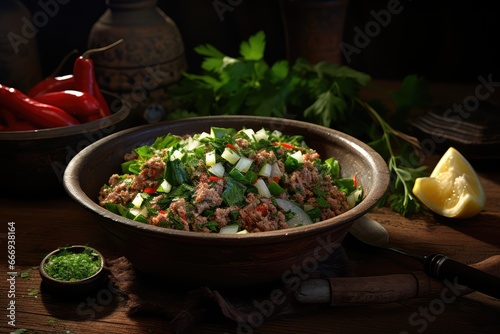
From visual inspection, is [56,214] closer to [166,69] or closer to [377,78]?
[166,69]

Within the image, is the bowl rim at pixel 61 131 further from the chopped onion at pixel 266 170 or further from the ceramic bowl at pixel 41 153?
the chopped onion at pixel 266 170

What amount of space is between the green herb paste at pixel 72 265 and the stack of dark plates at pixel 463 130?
1.74 metres

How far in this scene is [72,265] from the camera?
1.94 m

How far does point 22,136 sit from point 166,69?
101 centimetres

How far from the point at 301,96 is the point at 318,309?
1320 mm

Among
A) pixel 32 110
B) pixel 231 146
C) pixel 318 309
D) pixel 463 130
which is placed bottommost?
pixel 318 309

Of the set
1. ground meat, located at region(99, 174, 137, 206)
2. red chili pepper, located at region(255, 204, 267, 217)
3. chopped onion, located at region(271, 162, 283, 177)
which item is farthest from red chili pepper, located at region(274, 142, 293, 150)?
ground meat, located at region(99, 174, 137, 206)

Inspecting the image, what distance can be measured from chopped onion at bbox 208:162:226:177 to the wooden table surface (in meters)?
0.44

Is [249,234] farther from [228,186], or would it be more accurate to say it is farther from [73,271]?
[73,271]

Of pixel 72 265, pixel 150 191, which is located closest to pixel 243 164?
pixel 150 191

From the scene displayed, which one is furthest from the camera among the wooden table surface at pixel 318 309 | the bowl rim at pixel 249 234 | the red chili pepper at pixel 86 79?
the red chili pepper at pixel 86 79

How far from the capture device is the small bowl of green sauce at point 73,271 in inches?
73.6

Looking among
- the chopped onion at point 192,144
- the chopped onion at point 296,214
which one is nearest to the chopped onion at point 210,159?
the chopped onion at point 192,144

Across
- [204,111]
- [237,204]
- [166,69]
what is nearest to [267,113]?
[204,111]
